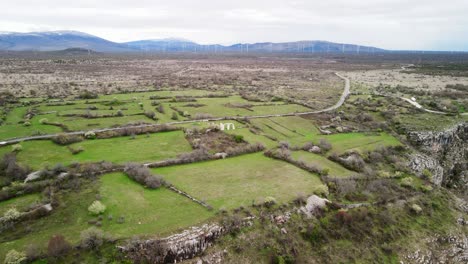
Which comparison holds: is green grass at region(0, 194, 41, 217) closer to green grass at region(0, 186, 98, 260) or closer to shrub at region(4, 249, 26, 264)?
green grass at region(0, 186, 98, 260)

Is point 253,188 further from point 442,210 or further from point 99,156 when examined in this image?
point 442,210

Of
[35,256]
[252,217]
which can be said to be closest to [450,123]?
[252,217]

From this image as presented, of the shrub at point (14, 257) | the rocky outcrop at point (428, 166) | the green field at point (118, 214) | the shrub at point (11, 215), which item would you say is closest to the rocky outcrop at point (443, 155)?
the rocky outcrop at point (428, 166)

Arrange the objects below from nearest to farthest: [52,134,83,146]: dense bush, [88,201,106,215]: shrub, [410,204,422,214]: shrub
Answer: [88,201,106,215]: shrub → [410,204,422,214]: shrub → [52,134,83,146]: dense bush

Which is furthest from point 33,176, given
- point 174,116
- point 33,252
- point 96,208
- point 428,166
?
point 428,166

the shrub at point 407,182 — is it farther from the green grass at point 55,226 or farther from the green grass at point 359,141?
the green grass at point 55,226

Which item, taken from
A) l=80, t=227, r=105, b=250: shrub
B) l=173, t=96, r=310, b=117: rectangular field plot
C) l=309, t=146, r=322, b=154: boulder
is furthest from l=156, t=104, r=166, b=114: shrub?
l=80, t=227, r=105, b=250: shrub

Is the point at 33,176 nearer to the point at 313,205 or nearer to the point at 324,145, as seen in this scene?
the point at 313,205
